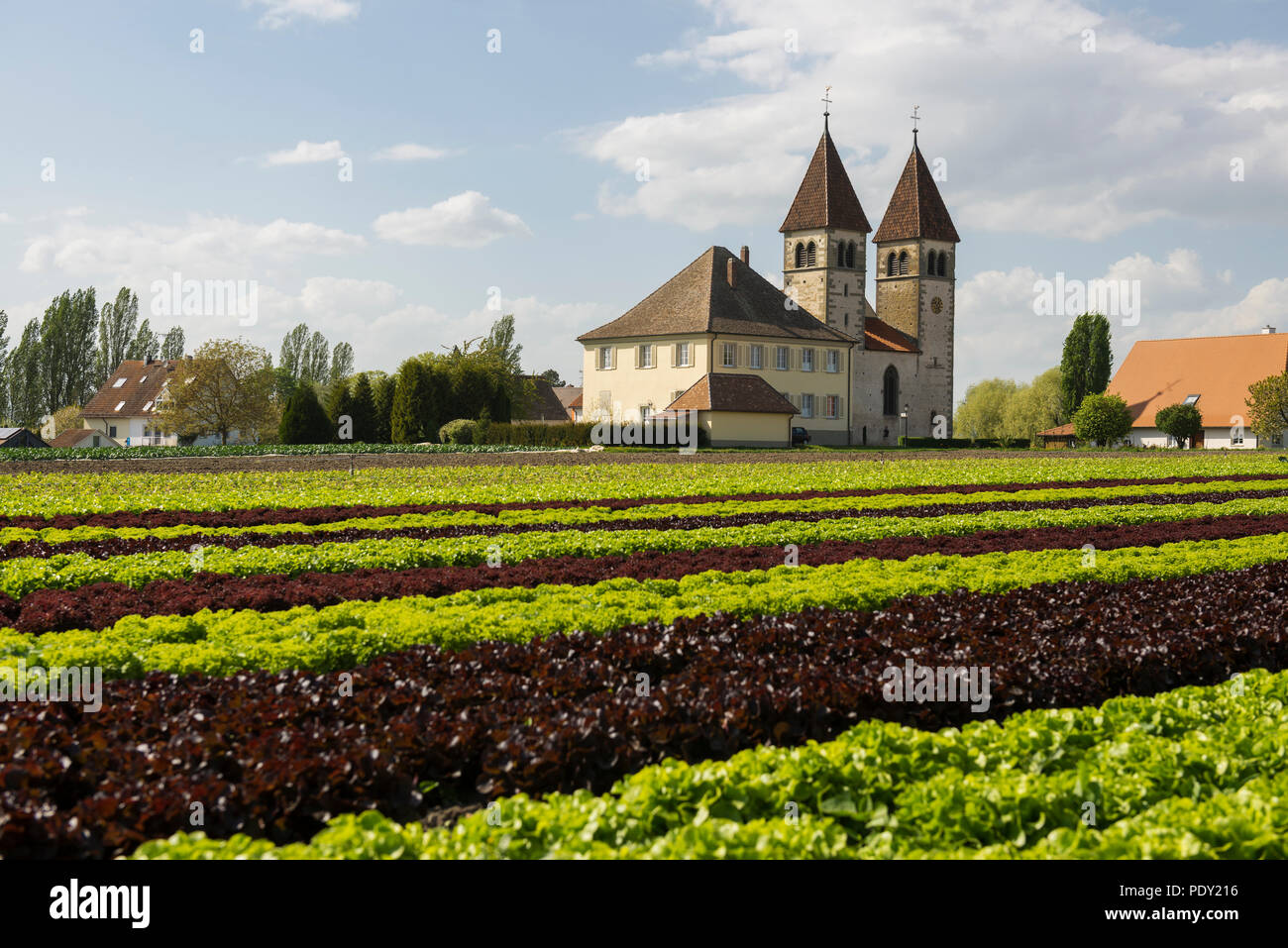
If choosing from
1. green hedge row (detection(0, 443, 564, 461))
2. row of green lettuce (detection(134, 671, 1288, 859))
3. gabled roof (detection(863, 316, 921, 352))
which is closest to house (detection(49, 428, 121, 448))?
green hedge row (detection(0, 443, 564, 461))

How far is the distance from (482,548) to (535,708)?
306 inches

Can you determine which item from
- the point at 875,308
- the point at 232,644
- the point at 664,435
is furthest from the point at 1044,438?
the point at 232,644

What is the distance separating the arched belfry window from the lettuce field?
6053 centimetres

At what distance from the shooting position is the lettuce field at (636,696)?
4.89 m

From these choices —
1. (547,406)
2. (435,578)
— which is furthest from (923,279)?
(435,578)

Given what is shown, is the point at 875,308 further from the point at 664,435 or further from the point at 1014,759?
the point at 1014,759

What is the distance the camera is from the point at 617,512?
63.9 ft

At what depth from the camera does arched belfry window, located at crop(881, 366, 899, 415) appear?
247ft

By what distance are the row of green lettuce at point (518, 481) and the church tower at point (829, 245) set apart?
117 ft

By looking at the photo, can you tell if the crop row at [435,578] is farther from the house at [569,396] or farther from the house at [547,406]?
the house at [569,396]

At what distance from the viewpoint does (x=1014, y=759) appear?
5855 millimetres

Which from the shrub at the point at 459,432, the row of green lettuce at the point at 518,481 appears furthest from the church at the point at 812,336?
the row of green lettuce at the point at 518,481

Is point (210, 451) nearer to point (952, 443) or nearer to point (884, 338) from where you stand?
point (952, 443)

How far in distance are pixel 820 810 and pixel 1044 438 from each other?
3094 inches
